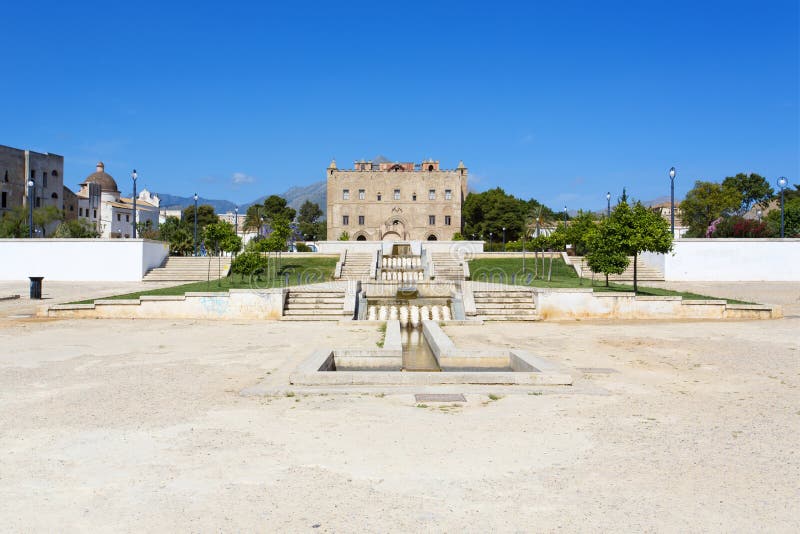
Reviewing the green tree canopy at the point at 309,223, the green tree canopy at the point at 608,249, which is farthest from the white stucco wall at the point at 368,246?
the green tree canopy at the point at 309,223

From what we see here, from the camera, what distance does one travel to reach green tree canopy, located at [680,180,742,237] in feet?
217

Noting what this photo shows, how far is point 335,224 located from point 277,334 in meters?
58.5

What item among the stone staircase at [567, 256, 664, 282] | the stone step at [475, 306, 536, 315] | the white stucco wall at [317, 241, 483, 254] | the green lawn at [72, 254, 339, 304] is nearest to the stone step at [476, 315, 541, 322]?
the stone step at [475, 306, 536, 315]

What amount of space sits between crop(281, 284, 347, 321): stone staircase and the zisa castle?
52255 mm

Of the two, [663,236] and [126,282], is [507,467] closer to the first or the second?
[663,236]

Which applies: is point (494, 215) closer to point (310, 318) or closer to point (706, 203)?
point (706, 203)

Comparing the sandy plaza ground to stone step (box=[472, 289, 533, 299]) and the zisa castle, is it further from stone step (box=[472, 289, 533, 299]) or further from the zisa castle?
the zisa castle

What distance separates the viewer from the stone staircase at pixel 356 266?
28.4 meters

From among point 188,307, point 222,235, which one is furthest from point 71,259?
point 188,307

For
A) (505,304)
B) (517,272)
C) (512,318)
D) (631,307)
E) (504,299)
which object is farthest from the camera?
(517,272)

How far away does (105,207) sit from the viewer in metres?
89.9

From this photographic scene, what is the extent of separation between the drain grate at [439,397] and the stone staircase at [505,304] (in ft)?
31.1

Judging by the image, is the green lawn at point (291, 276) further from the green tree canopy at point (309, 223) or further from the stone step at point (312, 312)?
the green tree canopy at point (309, 223)

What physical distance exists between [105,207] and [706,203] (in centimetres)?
8150
